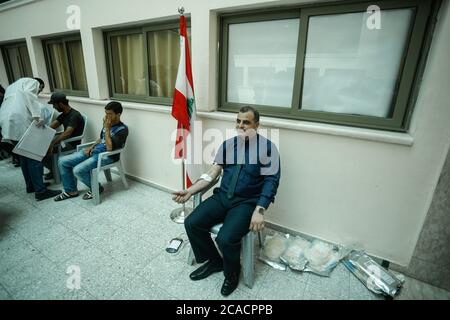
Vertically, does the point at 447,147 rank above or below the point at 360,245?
above

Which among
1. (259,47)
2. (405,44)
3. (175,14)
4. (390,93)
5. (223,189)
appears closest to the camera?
(405,44)

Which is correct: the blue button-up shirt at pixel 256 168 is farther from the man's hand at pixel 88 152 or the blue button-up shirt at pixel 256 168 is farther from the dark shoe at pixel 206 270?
the man's hand at pixel 88 152

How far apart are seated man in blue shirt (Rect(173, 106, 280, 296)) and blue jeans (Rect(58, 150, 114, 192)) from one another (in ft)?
4.85

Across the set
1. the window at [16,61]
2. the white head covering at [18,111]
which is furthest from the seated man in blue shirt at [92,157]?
the window at [16,61]

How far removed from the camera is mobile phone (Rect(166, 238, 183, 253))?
2061 mm

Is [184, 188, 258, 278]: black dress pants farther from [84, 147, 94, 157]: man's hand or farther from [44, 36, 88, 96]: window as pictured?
[44, 36, 88, 96]: window

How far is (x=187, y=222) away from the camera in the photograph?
1750mm

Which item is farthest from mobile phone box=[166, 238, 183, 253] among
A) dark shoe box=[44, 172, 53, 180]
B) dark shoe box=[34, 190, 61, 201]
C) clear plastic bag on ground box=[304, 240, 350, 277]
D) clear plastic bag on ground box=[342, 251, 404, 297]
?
dark shoe box=[44, 172, 53, 180]

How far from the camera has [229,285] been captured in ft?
5.44

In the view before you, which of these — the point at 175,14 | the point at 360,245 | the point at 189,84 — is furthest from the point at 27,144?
the point at 360,245

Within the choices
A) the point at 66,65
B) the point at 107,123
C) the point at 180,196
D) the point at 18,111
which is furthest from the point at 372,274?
the point at 66,65

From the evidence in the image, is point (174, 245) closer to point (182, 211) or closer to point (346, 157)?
point (182, 211)

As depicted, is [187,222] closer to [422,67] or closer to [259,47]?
[259,47]

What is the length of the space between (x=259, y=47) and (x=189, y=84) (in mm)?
771
